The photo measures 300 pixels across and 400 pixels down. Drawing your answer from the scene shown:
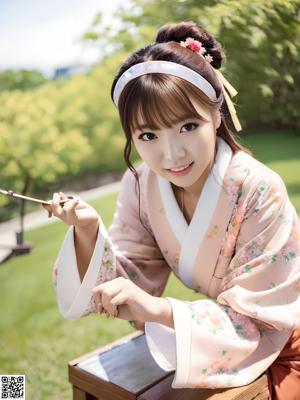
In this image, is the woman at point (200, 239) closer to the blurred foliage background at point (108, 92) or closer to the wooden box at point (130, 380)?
the wooden box at point (130, 380)

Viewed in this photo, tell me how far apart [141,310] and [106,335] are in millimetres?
1437

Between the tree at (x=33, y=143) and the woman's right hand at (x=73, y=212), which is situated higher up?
the woman's right hand at (x=73, y=212)

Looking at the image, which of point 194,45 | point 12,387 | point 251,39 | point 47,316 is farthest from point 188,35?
point 47,316

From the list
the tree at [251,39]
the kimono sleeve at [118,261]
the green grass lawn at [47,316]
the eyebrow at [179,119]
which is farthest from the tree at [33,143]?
the eyebrow at [179,119]

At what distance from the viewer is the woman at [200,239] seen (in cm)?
Result: 156

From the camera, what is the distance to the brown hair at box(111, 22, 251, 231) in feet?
5.22

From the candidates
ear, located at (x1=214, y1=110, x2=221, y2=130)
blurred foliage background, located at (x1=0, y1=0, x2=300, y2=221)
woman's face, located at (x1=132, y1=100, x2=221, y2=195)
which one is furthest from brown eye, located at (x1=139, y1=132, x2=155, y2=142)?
blurred foliage background, located at (x1=0, y1=0, x2=300, y2=221)

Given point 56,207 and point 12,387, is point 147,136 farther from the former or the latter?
point 12,387

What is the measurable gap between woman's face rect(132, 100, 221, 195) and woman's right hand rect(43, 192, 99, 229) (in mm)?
253

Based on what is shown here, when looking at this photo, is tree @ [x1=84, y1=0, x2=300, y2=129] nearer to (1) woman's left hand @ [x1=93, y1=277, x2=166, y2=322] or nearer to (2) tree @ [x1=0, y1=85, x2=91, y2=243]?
(2) tree @ [x1=0, y1=85, x2=91, y2=243]

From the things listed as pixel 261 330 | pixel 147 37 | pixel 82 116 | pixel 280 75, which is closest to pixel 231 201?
pixel 261 330

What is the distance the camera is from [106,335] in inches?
113

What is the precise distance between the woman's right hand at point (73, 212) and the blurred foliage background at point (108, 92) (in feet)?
4.27

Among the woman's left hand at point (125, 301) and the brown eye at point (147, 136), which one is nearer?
the woman's left hand at point (125, 301)
